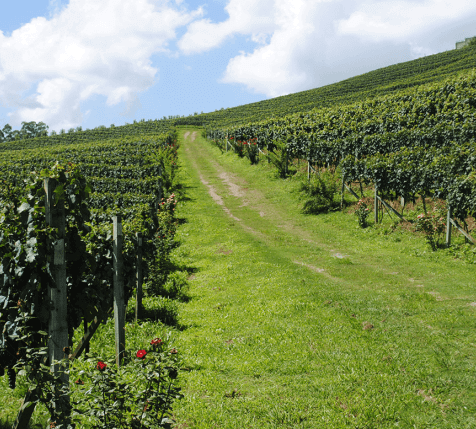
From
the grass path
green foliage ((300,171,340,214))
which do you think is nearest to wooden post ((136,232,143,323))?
the grass path

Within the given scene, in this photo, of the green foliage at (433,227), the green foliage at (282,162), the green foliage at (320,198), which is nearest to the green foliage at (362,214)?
the green foliage at (320,198)

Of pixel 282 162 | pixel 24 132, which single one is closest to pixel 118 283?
pixel 282 162

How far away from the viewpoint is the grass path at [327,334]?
4.66 meters

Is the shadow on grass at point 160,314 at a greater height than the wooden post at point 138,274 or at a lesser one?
lesser

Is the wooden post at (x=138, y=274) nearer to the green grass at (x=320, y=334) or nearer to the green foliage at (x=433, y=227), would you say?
the green grass at (x=320, y=334)

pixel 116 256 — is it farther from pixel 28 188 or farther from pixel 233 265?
pixel 233 265

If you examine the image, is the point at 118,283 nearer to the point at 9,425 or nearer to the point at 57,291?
the point at 57,291

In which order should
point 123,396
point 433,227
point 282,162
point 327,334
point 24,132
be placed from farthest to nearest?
point 24,132 < point 282,162 < point 433,227 < point 327,334 < point 123,396

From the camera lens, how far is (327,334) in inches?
263

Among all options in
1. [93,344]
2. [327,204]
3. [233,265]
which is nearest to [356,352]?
[93,344]

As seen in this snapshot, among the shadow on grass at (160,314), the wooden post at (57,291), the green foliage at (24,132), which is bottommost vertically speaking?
the shadow on grass at (160,314)

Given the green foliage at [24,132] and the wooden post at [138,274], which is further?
the green foliage at [24,132]

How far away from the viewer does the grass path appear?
466 centimetres

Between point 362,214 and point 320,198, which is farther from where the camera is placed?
point 320,198
